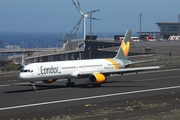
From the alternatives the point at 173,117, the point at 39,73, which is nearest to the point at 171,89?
the point at 39,73

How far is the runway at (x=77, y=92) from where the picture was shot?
32.6 metres

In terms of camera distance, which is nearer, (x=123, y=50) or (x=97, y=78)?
(x=97, y=78)

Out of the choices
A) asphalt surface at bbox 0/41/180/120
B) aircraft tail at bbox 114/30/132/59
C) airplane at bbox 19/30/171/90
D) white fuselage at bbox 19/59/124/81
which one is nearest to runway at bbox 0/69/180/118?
asphalt surface at bbox 0/41/180/120

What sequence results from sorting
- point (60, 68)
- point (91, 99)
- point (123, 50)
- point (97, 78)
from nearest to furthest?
point (91, 99), point (60, 68), point (97, 78), point (123, 50)

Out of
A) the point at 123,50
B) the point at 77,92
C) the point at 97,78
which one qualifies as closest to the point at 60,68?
the point at 77,92

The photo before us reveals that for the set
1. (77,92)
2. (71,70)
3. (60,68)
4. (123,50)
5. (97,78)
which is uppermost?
(123,50)

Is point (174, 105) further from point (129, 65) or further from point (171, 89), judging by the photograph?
point (129, 65)

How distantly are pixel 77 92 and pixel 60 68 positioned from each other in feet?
12.0

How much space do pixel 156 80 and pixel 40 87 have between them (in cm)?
1390

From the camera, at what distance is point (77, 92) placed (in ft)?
130

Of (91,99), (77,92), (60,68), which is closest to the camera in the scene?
(91,99)

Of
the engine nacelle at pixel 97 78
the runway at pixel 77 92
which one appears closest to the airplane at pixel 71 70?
the engine nacelle at pixel 97 78

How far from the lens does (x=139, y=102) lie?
32.9 metres

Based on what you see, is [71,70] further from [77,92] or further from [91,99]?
[91,99]
